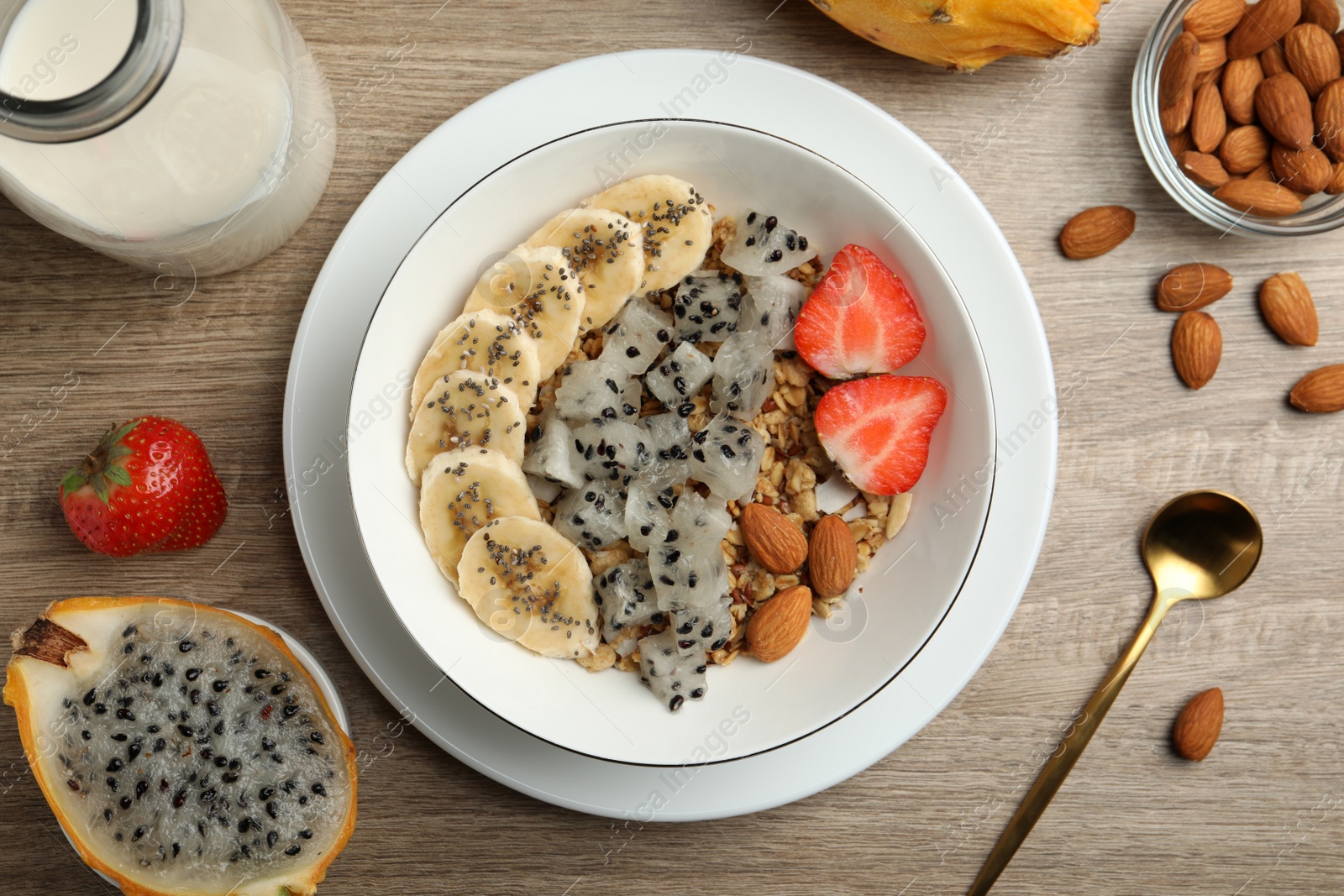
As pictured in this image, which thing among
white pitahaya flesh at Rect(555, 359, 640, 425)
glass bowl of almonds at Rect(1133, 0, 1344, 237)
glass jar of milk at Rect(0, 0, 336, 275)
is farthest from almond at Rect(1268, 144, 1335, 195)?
glass jar of milk at Rect(0, 0, 336, 275)

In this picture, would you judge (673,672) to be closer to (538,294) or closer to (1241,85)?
(538,294)

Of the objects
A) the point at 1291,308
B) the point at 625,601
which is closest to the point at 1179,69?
the point at 1291,308

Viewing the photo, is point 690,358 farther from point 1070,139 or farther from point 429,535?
point 1070,139

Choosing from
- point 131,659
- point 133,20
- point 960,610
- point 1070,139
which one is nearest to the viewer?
point 133,20

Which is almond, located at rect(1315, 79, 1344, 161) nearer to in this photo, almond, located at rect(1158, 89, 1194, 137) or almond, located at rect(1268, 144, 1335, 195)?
almond, located at rect(1268, 144, 1335, 195)

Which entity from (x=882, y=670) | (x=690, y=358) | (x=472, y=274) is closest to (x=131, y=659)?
(x=472, y=274)

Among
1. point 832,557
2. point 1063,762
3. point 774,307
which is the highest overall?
point 774,307

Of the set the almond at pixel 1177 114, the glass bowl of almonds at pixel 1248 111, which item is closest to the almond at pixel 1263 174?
the glass bowl of almonds at pixel 1248 111
